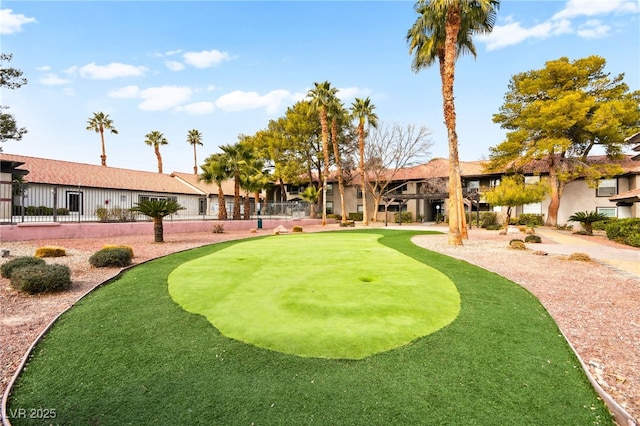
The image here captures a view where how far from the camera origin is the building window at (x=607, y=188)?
30906 mm

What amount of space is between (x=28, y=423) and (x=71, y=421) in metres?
0.37

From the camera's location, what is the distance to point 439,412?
305cm

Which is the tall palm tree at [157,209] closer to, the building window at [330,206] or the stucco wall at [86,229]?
the stucco wall at [86,229]

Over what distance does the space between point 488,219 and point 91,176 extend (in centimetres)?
3739

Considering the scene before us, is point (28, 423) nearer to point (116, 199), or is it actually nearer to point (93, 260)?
point (93, 260)

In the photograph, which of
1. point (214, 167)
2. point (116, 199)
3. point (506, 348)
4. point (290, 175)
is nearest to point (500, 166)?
point (290, 175)

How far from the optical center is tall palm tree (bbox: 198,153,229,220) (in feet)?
87.0

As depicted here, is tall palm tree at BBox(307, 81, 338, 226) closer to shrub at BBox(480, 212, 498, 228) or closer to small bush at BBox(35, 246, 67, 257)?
shrub at BBox(480, 212, 498, 228)

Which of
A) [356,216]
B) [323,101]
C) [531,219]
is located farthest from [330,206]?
→ [531,219]

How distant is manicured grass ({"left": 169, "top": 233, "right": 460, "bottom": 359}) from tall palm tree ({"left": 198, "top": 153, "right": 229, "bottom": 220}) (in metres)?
17.6

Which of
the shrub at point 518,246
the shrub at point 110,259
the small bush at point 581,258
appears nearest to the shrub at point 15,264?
the shrub at point 110,259

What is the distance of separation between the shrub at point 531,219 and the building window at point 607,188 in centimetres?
552

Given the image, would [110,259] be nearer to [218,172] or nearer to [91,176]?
[218,172]

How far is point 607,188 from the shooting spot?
103ft
